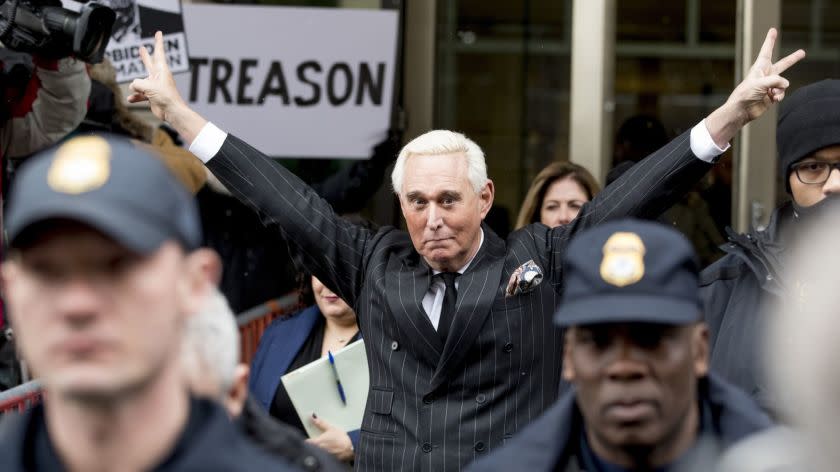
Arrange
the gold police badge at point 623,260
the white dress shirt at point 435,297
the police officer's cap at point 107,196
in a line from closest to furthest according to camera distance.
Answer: the police officer's cap at point 107,196 → the gold police badge at point 623,260 → the white dress shirt at point 435,297

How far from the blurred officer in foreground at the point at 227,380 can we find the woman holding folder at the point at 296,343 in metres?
2.66

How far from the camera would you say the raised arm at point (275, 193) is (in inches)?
170

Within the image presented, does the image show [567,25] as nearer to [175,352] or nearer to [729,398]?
[729,398]

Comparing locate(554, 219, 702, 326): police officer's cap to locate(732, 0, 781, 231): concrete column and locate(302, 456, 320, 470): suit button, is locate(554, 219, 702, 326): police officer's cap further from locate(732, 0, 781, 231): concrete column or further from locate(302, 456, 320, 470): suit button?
locate(732, 0, 781, 231): concrete column

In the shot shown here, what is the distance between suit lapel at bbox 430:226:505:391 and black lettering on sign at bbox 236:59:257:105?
286 cm

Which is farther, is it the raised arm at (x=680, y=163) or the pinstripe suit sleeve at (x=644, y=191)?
the pinstripe suit sleeve at (x=644, y=191)

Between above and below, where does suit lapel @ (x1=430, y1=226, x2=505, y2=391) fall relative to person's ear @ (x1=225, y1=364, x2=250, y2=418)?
below

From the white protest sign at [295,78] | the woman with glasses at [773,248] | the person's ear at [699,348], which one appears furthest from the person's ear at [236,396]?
the white protest sign at [295,78]

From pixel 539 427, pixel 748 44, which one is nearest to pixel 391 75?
pixel 748 44

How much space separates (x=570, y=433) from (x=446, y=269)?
153cm

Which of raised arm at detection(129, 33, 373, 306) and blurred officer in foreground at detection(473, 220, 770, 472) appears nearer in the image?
blurred officer in foreground at detection(473, 220, 770, 472)

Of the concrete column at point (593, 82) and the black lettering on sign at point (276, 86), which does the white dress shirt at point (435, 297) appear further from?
the concrete column at point (593, 82)

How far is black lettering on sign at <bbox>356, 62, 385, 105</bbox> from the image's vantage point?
6.90 metres

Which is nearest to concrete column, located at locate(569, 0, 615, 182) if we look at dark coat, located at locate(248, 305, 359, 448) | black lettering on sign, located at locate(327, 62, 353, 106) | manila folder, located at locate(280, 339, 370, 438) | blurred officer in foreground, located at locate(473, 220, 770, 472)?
black lettering on sign, located at locate(327, 62, 353, 106)
